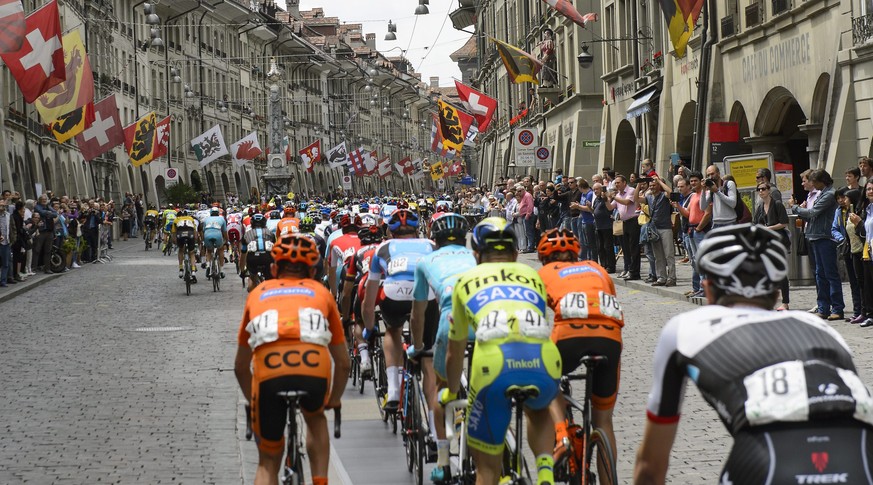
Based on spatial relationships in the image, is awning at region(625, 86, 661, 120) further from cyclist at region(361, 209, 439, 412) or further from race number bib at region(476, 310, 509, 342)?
race number bib at region(476, 310, 509, 342)

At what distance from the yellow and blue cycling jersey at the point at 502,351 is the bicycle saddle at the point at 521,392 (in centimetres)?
2

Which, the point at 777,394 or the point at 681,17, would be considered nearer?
the point at 777,394

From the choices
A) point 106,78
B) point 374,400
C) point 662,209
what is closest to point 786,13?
point 662,209

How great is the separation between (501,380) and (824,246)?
36.2 ft

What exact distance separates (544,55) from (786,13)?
1170 inches

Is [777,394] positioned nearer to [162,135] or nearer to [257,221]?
[257,221]

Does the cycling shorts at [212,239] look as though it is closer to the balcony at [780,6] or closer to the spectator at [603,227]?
→ the spectator at [603,227]

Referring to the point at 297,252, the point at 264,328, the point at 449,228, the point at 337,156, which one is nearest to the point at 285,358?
the point at 264,328

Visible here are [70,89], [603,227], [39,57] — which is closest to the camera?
[39,57]

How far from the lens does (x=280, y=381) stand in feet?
20.5

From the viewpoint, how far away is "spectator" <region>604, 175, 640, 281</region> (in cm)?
2358

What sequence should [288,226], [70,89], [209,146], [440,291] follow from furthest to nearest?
[209,146] → [70,89] → [288,226] → [440,291]

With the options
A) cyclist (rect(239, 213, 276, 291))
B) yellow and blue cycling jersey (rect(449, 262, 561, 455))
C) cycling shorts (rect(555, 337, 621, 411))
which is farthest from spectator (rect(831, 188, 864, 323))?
yellow and blue cycling jersey (rect(449, 262, 561, 455))

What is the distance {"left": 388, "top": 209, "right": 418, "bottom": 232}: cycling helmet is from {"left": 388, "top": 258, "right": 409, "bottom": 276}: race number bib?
31cm
